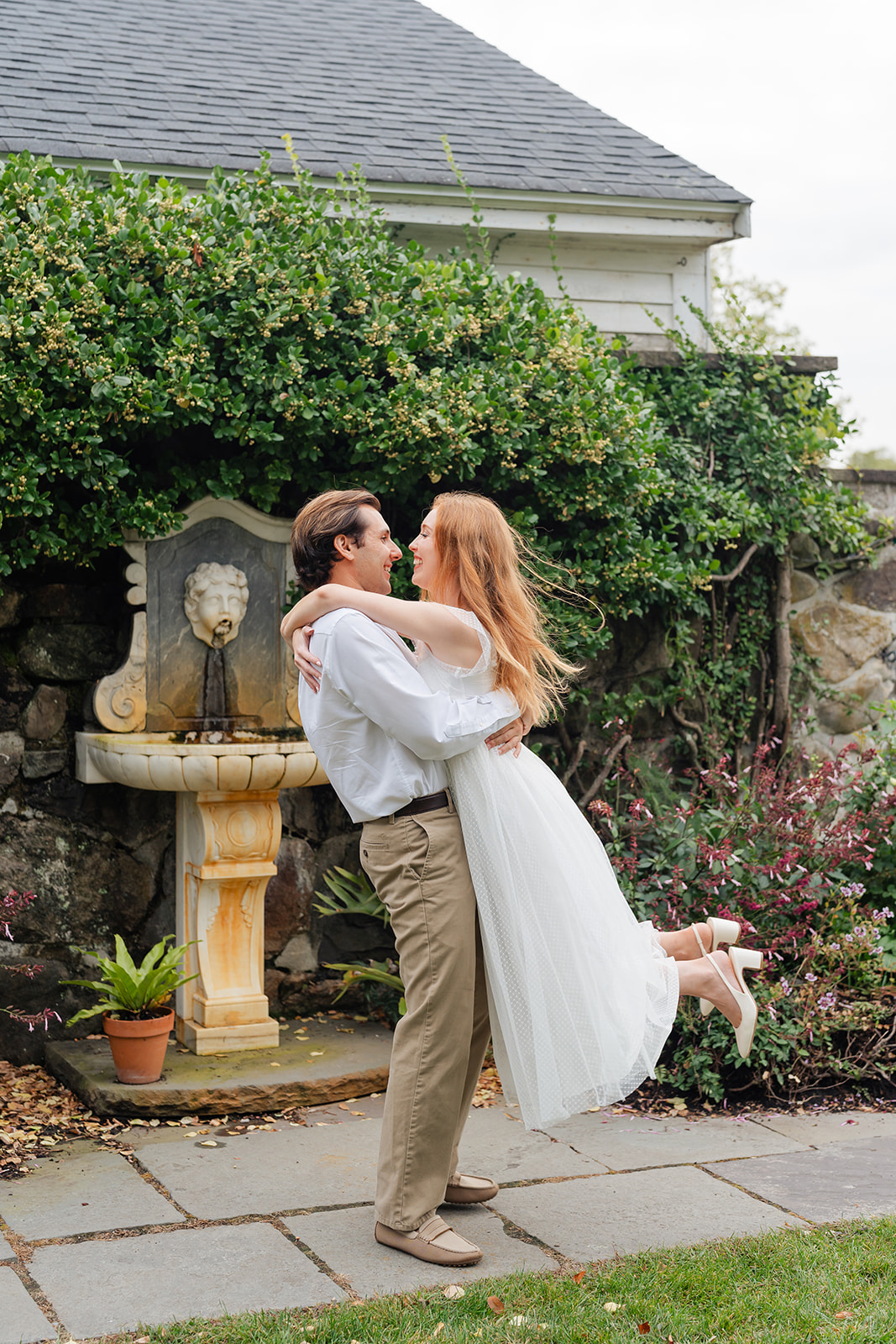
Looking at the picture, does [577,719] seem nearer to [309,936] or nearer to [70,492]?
[309,936]

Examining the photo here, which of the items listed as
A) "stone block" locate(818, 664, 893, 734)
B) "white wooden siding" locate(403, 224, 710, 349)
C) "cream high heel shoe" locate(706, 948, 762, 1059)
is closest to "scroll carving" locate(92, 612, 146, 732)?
"cream high heel shoe" locate(706, 948, 762, 1059)

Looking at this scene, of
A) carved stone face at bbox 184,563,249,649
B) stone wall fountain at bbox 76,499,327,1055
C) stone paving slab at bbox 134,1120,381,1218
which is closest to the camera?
stone paving slab at bbox 134,1120,381,1218

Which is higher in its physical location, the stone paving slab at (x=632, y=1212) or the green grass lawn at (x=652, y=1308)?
the green grass lawn at (x=652, y=1308)

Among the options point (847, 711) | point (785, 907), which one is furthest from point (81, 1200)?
point (847, 711)

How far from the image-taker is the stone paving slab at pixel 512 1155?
140 inches

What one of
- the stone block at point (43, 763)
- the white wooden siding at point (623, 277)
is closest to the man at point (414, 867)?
the stone block at point (43, 763)

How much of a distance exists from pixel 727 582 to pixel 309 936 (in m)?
2.61

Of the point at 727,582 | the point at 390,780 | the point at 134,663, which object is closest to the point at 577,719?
the point at 727,582

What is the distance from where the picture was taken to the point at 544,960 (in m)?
2.88

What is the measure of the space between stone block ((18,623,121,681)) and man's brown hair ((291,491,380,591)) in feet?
6.19

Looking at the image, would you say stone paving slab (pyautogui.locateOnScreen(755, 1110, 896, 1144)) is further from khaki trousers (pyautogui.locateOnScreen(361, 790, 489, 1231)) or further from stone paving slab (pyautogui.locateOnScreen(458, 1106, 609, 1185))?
khaki trousers (pyautogui.locateOnScreen(361, 790, 489, 1231))

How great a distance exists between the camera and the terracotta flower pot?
4.06m

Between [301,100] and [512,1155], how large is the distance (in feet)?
19.1

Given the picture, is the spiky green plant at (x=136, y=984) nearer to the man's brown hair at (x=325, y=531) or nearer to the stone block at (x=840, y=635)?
the man's brown hair at (x=325, y=531)
